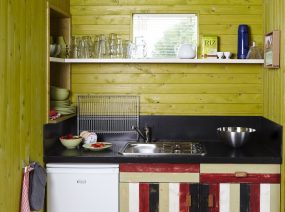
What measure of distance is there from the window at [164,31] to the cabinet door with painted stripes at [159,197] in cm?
123

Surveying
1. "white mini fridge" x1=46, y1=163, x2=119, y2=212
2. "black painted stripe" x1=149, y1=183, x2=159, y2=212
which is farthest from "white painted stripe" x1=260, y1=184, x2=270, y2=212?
"white mini fridge" x1=46, y1=163, x2=119, y2=212

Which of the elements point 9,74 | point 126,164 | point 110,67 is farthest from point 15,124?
point 110,67

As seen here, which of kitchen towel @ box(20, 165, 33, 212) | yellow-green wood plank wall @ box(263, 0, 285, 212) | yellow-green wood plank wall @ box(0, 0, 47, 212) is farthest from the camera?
yellow-green wood plank wall @ box(263, 0, 285, 212)

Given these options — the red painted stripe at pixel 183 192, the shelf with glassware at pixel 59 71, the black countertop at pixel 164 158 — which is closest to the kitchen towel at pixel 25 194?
the black countertop at pixel 164 158

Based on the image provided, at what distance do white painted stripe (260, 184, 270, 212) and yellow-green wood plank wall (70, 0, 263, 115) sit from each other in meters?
0.88

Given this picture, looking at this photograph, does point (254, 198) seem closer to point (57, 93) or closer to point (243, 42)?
point (243, 42)

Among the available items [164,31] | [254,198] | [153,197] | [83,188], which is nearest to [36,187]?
[83,188]

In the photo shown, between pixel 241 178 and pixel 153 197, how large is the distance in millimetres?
627

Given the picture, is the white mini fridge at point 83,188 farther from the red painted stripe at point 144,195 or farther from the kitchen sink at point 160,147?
the kitchen sink at point 160,147

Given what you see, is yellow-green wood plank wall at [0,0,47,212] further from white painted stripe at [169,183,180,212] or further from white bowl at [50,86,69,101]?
white painted stripe at [169,183,180,212]

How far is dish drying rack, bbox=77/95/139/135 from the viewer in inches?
151

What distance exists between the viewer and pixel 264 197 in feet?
10.1

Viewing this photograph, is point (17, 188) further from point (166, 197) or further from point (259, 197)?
point (259, 197)

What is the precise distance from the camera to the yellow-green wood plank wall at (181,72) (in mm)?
3760
